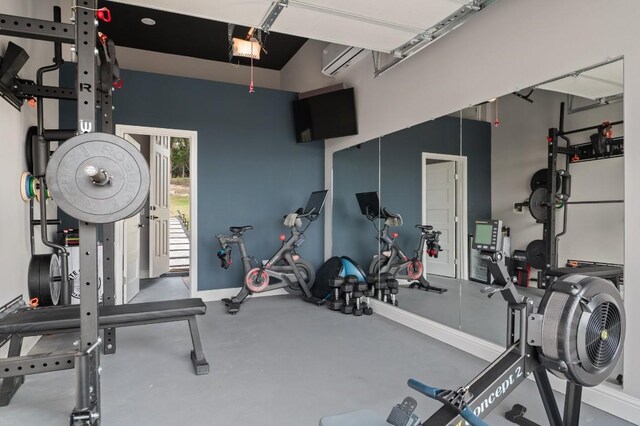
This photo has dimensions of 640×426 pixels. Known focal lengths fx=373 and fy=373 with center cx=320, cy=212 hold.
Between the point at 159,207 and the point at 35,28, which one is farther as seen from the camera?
the point at 159,207

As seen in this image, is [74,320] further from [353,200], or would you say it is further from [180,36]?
[180,36]

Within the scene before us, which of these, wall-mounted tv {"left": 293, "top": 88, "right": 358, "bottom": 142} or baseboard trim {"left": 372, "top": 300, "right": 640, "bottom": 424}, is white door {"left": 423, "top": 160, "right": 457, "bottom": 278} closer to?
baseboard trim {"left": 372, "top": 300, "right": 640, "bottom": 424}

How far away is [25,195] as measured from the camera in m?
3.04

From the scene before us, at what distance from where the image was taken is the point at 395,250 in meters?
4.51

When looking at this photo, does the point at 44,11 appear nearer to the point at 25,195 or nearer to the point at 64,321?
the point at 25,195

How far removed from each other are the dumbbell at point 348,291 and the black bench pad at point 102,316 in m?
1.89

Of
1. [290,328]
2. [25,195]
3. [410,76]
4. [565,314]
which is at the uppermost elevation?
[410,76]

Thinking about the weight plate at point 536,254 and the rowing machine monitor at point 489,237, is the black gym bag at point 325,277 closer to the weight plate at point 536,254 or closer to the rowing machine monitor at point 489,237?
the weight plate at point 536,254

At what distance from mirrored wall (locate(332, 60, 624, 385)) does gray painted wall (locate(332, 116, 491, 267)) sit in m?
0.01

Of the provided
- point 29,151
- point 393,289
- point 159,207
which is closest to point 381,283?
point 393,289

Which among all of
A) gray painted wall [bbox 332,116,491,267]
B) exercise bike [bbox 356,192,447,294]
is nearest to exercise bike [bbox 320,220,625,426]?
gray painted wall [bbox 332,116,491,267]

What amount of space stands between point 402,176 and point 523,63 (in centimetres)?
186

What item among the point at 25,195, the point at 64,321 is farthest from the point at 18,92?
the point at 64,321

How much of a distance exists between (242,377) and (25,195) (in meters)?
2.30
